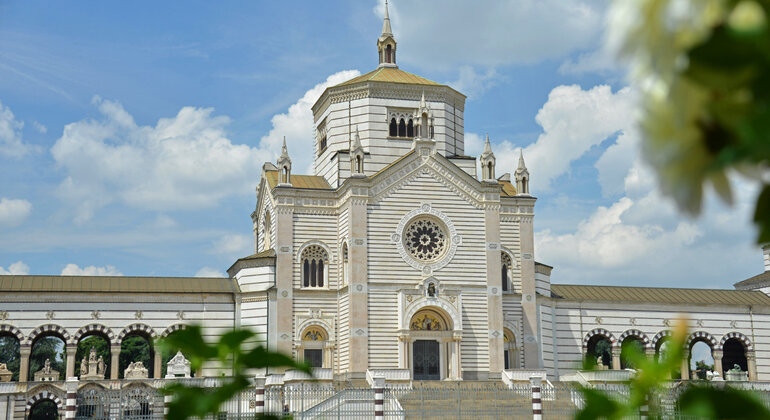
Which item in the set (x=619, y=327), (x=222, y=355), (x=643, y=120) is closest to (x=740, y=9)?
(x=643, y=120)

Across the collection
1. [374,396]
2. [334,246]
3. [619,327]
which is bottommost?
[374,396]

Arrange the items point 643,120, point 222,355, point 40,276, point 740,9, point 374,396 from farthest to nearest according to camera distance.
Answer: point 40,276 < point 374,396 < point 222,355 < point 643,120 < point 740,9

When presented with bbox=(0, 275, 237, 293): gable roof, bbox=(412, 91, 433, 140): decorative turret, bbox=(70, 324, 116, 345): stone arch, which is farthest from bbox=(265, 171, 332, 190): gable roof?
bbox=(70, 324, 116, 345): stone arch

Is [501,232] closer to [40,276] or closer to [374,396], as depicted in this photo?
[374,396]

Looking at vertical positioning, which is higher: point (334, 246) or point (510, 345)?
point (334, 246)

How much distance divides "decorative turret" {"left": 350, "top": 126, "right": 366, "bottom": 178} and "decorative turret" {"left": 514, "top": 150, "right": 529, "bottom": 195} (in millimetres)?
8525

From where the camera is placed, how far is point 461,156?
149ft

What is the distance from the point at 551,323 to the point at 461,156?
9725mm

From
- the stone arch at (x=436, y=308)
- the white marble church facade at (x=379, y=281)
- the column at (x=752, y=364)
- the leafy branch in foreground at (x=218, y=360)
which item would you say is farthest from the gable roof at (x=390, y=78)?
the leafy branch in foreground at (x=218, y=360)

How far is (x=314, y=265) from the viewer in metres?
42.3

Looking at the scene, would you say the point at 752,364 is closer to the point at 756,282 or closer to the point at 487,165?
the point at 756,282

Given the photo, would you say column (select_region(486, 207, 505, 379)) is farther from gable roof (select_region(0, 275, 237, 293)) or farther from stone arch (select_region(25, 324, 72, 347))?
stone arch (select_region(25, 324, 72, 347))

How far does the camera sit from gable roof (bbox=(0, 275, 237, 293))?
4025 centimetres

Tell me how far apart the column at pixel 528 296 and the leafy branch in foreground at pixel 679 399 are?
137 feet
